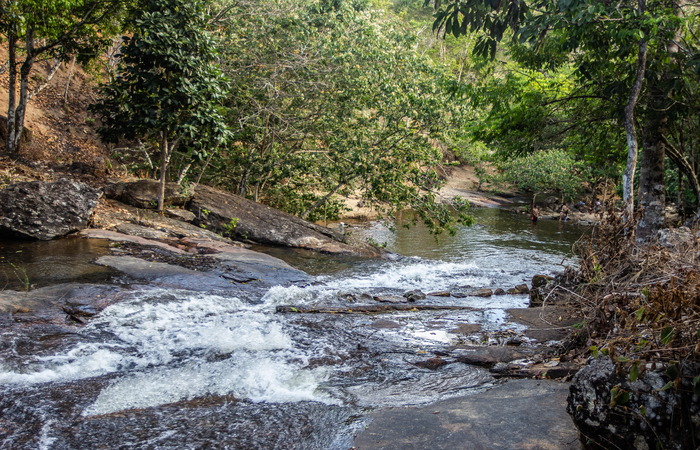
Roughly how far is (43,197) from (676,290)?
10.1 metres

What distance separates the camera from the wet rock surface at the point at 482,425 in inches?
113

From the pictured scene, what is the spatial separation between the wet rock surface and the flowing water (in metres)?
0.26

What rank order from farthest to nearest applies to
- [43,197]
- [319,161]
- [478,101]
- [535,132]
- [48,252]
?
1. [319,161]
2. [535,132]
3. [478,101]
4. [43,197]
5. [48,252]

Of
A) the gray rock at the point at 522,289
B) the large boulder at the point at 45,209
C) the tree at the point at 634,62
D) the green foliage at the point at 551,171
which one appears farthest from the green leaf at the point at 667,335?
the green foliage at the point at 551,171

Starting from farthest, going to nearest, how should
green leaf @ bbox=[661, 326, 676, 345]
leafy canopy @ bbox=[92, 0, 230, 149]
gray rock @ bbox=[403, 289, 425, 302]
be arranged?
leafy canopy @ bbox=[92, 0, 230, 149] → gray rock @ bbox=[403, 289, 425, 302] → green leaf @ bbox=[661, 326, 676, 345]

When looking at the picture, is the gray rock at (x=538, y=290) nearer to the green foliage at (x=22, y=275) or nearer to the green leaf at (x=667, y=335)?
the green leaf at (x=667, y=335)

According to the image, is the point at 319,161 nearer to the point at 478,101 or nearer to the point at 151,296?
the point at 478,101

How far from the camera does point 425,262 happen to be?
40.3 feet

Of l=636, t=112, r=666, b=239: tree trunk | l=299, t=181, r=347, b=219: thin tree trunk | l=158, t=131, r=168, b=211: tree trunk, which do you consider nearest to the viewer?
l=636, t=112, r=666, b=239: tree trunk

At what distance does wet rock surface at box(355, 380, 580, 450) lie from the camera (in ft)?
9.44

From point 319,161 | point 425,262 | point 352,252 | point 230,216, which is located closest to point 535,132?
point 425,262

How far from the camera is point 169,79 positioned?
9.55 meters

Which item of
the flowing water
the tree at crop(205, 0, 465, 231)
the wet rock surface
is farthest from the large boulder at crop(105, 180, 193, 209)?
the wet rock surface

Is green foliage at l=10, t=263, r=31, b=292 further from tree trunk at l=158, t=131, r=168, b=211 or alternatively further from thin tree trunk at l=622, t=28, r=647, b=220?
thin tree trunk at l=622, t=28, r=647, b=220
